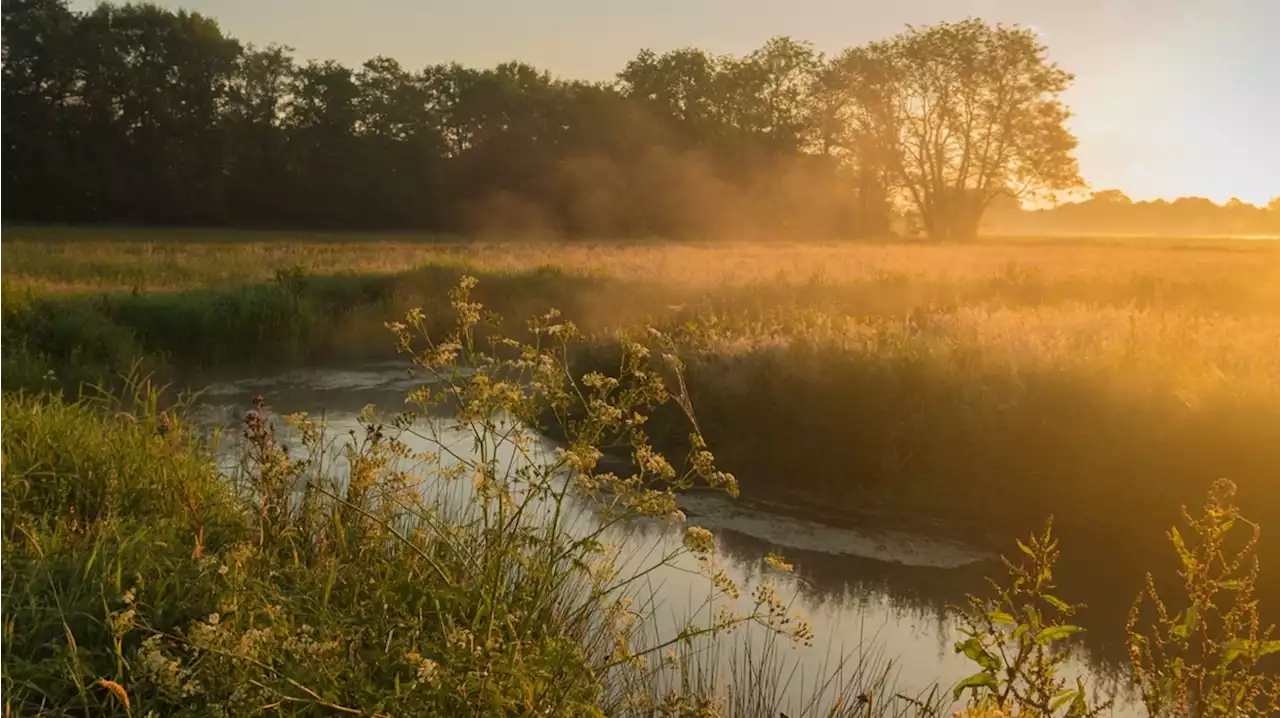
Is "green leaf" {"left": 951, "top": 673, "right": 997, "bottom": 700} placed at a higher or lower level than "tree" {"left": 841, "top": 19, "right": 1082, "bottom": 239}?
lower

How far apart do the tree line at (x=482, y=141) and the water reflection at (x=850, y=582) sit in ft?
130

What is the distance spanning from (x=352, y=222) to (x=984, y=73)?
102 ft

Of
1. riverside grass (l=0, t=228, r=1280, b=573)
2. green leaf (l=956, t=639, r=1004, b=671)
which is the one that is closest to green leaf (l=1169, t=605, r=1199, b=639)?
green leaf (l=956, t=639, r=1004, b=671)

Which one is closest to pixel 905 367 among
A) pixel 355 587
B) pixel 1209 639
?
pixel 1209 639

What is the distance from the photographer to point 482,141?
4981 centimetres

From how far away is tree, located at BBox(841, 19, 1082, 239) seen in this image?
1629 inches

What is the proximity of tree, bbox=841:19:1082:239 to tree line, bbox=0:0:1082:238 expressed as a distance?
9cm

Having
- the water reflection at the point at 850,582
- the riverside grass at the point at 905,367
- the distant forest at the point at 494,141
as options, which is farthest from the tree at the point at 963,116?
the water reflection at the point at 850,582

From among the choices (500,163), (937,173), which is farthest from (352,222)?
(937,173)

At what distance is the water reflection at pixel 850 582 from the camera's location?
4961mm

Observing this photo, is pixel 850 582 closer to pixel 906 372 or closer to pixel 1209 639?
pixel 906 372

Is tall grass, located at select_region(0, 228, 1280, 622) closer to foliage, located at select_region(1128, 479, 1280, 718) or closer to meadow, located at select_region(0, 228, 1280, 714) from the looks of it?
meadow, located at select_region(0, 228, 1280, 714)

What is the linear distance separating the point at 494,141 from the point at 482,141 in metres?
0.93

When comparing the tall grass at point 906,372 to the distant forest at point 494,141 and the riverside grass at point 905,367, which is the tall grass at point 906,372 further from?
the distant forest at point 494,141
